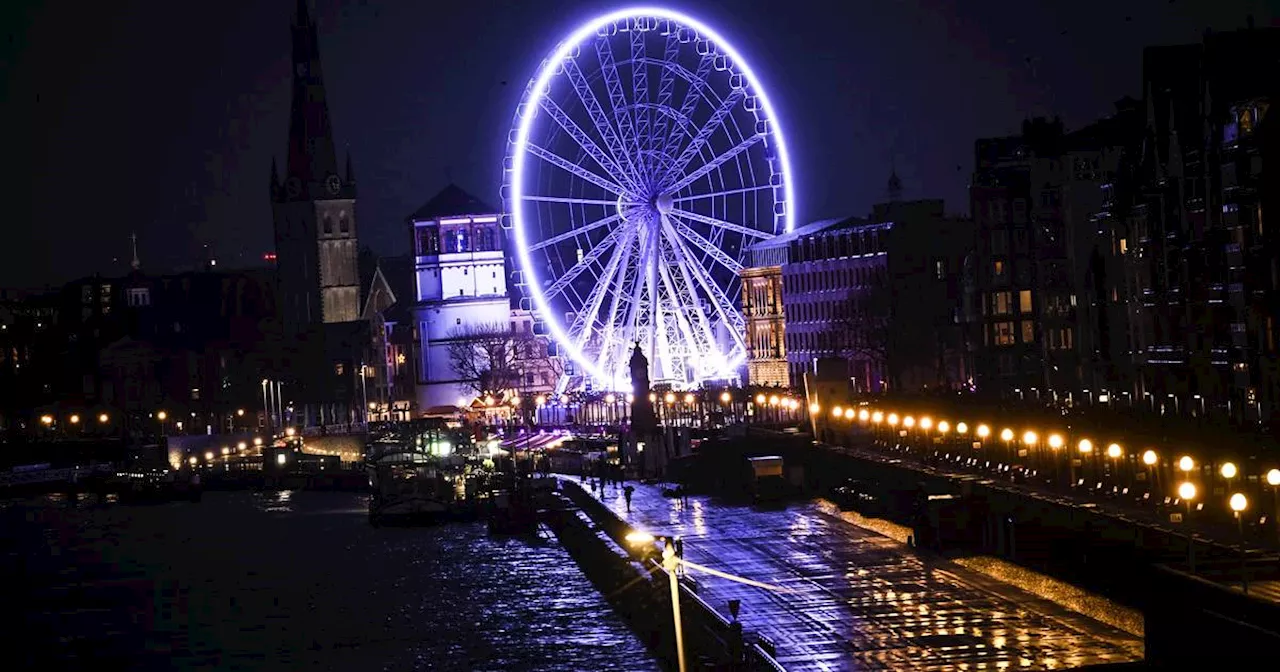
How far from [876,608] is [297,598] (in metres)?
39.3

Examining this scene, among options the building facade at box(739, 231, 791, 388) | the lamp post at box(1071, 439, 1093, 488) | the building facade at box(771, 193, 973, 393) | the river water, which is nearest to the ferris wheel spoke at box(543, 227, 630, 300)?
the river water

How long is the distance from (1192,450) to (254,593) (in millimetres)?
46897

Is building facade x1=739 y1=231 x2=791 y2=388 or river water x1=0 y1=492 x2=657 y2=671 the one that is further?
building facade x1=739 y1=231 x2=791 y2=388

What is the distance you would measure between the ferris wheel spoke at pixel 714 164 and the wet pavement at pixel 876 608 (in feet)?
89.3

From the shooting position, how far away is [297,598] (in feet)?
310

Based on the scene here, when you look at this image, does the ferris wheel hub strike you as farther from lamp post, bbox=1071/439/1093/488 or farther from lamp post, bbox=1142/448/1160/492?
lamp post, bbox=1142/448/1160/492

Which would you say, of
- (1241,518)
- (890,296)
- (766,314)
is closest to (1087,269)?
(890,296)

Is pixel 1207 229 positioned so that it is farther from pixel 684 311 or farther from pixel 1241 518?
pixel 684 311

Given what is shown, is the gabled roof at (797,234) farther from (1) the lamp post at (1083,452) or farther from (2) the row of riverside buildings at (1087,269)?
(1) the lamp post at (1083,452)

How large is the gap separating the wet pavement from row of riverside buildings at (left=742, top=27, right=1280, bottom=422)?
43.2ft

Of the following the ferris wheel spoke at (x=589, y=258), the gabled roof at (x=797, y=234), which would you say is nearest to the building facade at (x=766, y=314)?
the gabled roof at (x=797, y=234)

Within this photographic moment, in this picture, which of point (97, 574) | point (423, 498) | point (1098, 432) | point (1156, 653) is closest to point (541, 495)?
point (423, 498)

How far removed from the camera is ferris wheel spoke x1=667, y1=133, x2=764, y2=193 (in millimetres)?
108562

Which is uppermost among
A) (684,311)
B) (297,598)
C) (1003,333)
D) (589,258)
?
(589,258)
